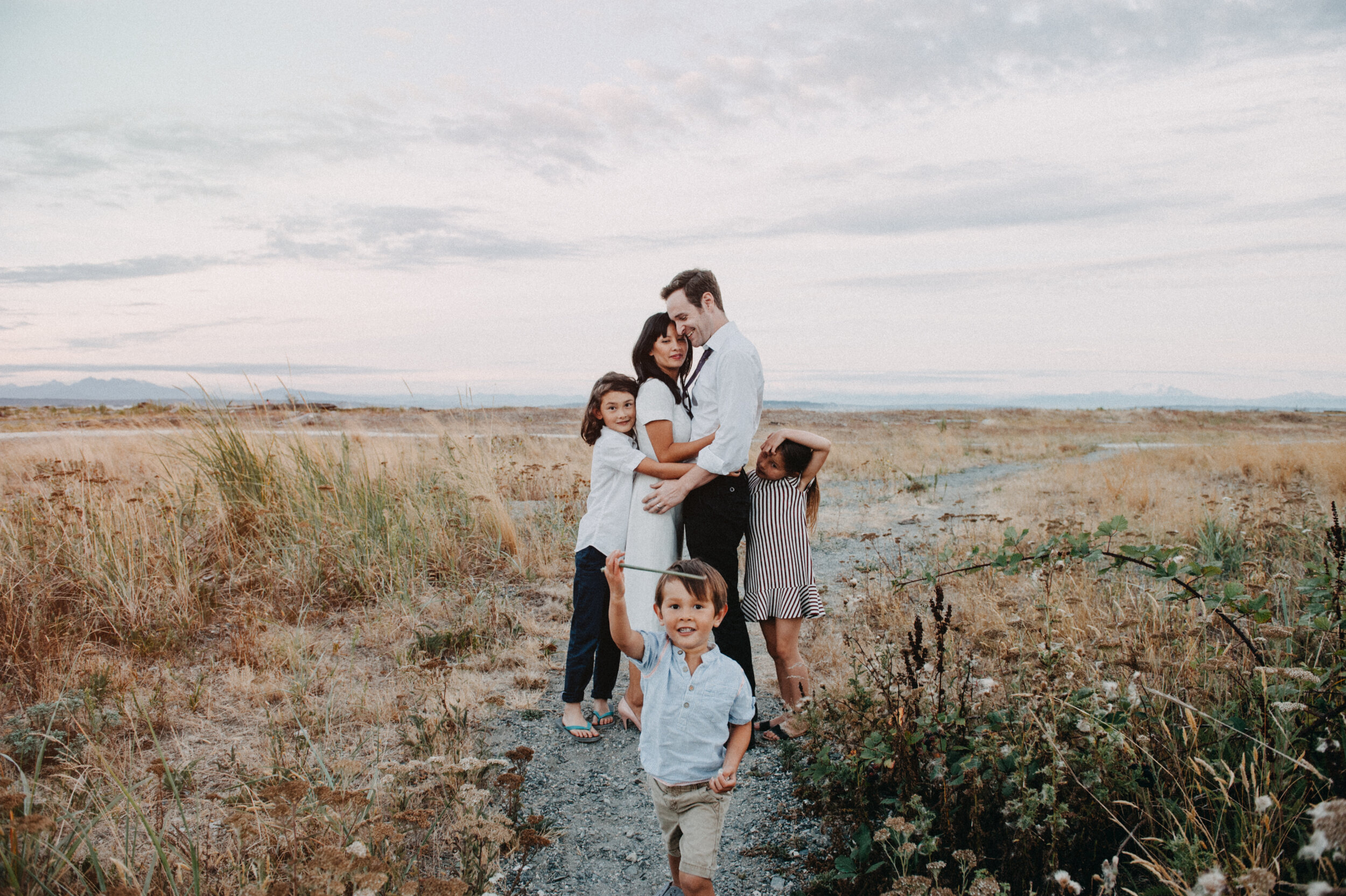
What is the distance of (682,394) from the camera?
3676 millimetres

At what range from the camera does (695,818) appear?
90.9 inches

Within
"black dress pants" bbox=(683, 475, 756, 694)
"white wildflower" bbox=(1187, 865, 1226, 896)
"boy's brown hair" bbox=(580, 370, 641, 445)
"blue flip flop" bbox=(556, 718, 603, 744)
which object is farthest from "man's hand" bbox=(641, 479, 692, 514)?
"white wildflower" bbox=(1187, 865, 1226, 896)

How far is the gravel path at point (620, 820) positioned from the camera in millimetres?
2713

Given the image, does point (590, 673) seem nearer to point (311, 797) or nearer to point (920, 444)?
point (311, 797)

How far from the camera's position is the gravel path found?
8.90ft

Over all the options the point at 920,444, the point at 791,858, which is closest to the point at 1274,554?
the point at 791,858

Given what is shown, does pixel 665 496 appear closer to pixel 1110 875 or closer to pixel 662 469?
pixel 662 469

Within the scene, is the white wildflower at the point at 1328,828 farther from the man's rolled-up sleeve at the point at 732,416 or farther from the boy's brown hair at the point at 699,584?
the man's rolled-up sleeve at the point at 732,416

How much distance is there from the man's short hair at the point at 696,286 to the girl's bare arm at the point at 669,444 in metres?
0.62

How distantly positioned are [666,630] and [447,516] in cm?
495

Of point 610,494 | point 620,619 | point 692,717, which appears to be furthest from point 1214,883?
point 610,494

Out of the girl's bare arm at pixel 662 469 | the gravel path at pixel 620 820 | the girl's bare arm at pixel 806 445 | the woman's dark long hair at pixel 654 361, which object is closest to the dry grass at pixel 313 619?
the gravel path at pixel 620 820

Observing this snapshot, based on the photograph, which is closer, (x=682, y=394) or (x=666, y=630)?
(x=666, y=630)

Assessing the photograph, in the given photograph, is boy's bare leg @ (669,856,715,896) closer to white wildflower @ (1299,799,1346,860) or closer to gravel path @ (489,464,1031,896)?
gravel path @ (489,464,1031,896)
